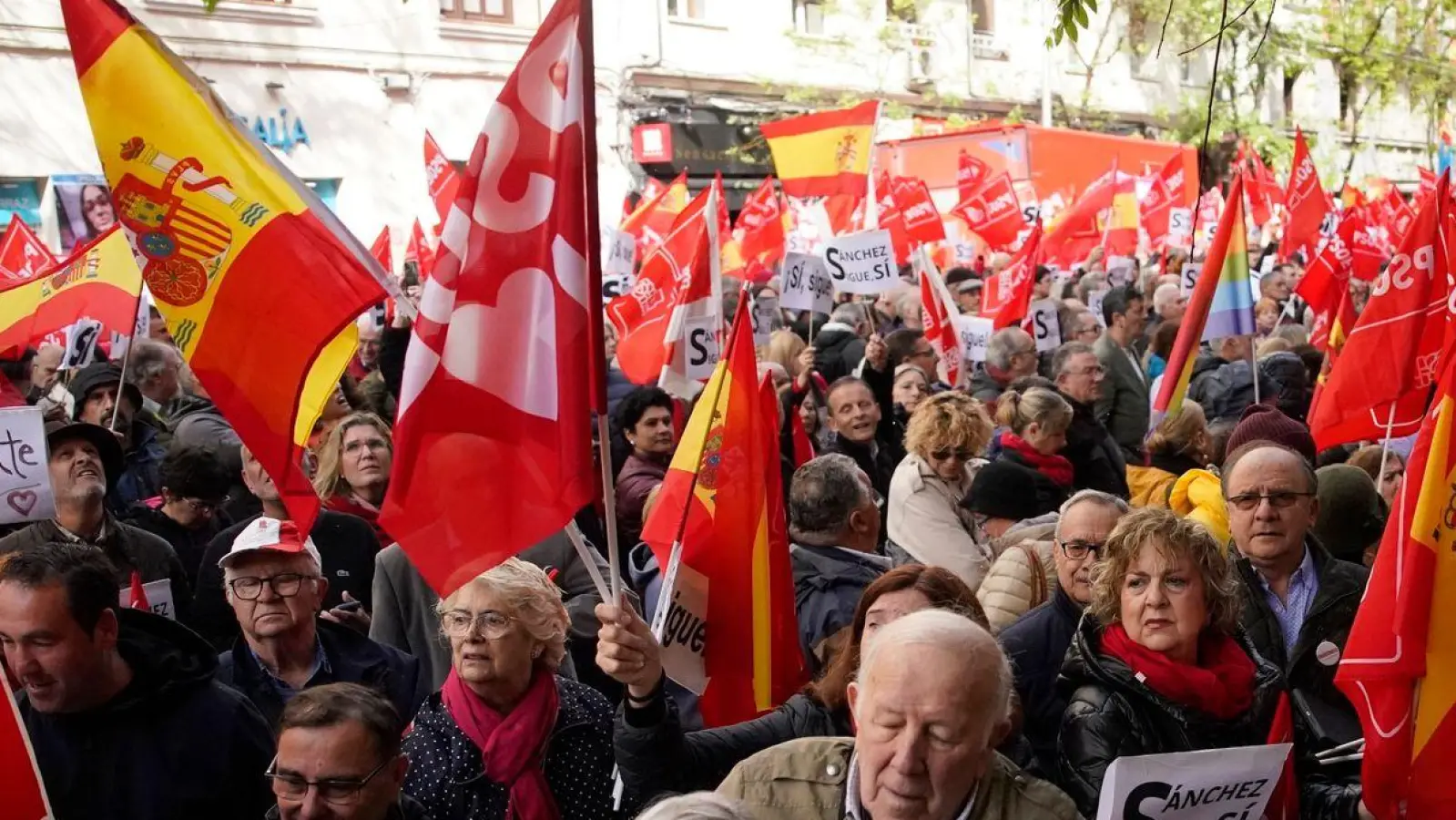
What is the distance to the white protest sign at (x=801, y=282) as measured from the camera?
1238 cm

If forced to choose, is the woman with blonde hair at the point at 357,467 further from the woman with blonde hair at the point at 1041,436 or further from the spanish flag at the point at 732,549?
the woman with blonde hair at the point at 1041,436

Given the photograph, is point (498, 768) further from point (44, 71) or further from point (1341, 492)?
point (44, 71)

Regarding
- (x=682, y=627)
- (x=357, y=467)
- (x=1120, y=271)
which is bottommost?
(x=1120, y=271)

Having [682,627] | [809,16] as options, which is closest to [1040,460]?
[682,627]

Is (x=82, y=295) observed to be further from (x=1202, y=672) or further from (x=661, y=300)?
(x=1202, y=672)

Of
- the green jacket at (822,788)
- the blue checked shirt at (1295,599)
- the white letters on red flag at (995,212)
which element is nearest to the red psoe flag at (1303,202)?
the white letters on red flag at (995,212)

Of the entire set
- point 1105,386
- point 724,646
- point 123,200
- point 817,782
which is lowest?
point 1105,386

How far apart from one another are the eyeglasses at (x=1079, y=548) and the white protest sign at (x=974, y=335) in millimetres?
6517

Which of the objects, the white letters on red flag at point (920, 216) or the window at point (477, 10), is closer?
the white letters on red flag at point (920, 216)

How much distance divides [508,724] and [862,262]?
8.89 meters

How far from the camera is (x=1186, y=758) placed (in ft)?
10.5

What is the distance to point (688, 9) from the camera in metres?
28.5

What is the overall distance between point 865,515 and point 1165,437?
2683 mm

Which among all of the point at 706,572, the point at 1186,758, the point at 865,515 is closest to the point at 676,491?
the point at 706,572
